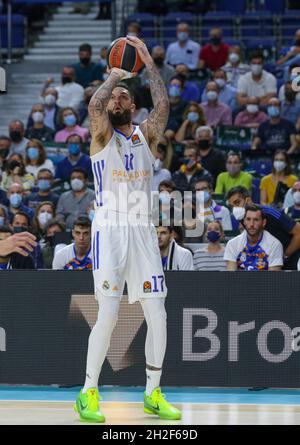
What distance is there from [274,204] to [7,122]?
7680 millimetres

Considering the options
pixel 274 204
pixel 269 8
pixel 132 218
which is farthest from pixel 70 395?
pixel 269 8

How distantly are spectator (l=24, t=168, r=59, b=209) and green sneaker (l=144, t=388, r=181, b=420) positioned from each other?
781 cm

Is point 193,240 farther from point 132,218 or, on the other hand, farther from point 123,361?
point 132,218

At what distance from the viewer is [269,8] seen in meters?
23.7

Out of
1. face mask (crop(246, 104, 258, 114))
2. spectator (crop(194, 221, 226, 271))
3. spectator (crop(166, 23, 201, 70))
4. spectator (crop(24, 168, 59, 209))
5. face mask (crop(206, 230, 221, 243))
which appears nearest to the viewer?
spectator (crop(194, 221, 226, 271))

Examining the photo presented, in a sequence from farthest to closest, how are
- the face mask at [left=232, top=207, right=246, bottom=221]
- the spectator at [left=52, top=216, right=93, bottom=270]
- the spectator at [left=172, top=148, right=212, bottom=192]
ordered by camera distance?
1. the spectator at [left=172, top=148, right=212, bottom=192]
2. the face mask at [left=232, top=207, right=246, bottom=221]
3. the spectator at [left=52, top=216, right=93, bottom=270]

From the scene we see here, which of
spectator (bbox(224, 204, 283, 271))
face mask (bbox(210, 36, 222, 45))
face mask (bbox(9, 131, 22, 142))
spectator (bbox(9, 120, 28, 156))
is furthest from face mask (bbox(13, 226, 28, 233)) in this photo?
face mask (bbox(210, 36, 222, 45))

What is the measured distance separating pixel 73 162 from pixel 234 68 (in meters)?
4.21

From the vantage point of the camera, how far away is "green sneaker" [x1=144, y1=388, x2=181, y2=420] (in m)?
9.41

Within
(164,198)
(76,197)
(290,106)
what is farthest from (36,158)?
(290,106)

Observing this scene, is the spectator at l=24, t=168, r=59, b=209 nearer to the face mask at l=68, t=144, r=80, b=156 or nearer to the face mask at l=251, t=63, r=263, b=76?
the face mask at l=68, t=144, r=80, b=156

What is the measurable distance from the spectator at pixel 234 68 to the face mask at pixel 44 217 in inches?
256

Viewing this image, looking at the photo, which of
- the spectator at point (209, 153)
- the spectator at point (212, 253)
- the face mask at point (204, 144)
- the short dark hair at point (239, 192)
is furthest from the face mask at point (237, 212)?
the face mask at point (204, 144)
